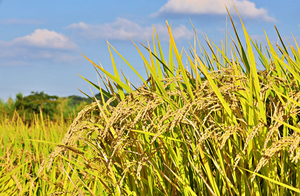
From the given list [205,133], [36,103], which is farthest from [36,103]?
[205,133]

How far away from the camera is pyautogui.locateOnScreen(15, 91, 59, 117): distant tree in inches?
432

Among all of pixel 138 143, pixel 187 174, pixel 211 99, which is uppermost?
pixel 211 99

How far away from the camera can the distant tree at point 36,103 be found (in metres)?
11.0

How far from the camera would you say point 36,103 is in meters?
11.2

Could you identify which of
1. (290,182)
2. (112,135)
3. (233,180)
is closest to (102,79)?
(112,135)

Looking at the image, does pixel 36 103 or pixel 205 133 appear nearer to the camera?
pixel 205 133


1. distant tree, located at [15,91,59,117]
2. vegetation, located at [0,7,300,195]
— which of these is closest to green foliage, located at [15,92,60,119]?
distant tree, located at [15,91,59,117]

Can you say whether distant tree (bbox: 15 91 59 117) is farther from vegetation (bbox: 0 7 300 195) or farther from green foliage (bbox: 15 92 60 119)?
vegetation (bbox: 0 7 300 195)

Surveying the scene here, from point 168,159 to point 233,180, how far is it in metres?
0.43

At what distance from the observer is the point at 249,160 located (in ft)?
4.42

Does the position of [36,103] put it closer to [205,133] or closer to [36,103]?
[36,103]

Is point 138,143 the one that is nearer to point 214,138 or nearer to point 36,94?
point 214,138

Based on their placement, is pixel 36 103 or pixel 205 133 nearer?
pixel 205 133

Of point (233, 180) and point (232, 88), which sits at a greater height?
point (232, 88)
